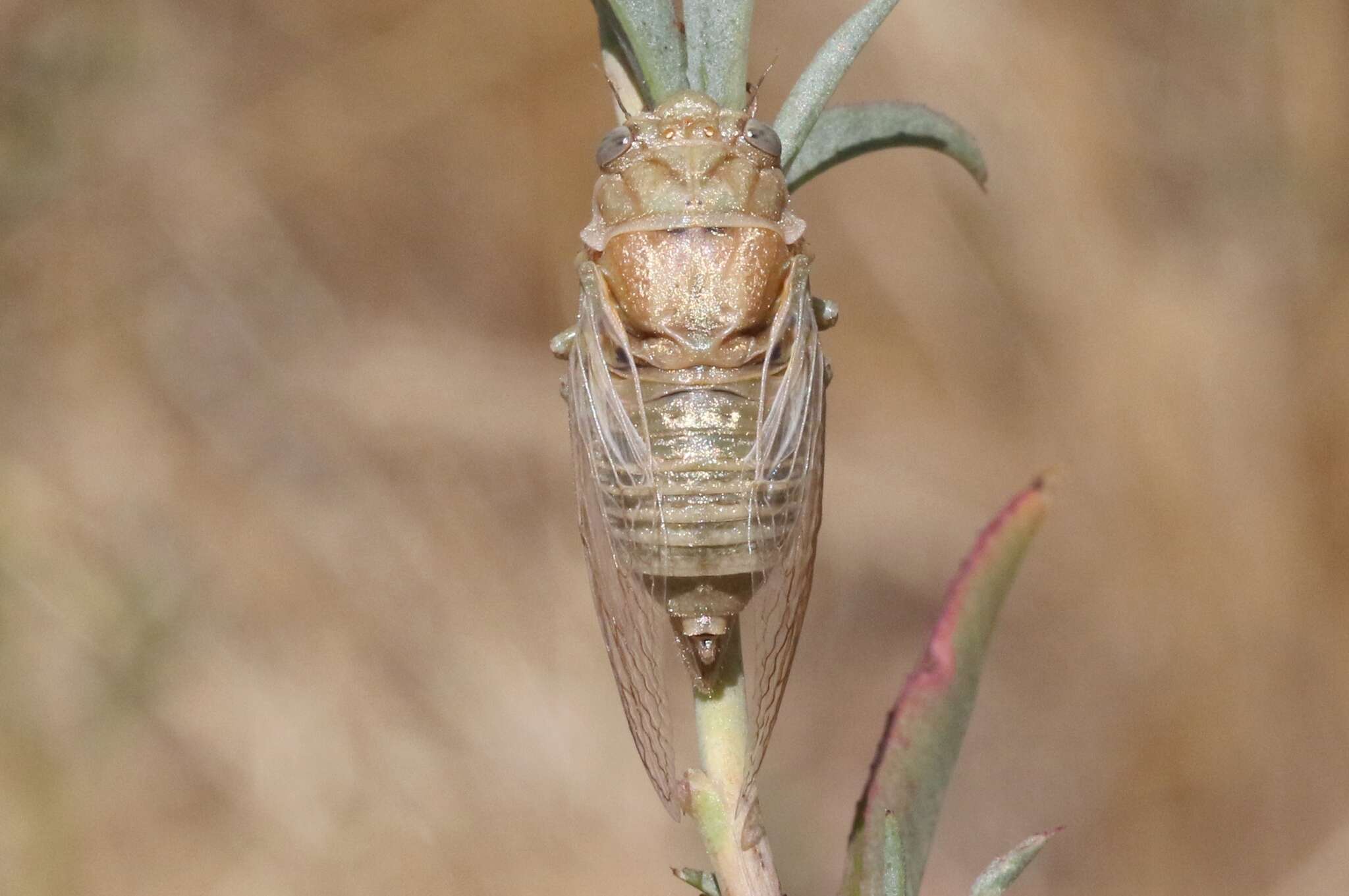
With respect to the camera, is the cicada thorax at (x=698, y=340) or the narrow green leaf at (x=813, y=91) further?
the cicada thorax at (x=698, y=340)

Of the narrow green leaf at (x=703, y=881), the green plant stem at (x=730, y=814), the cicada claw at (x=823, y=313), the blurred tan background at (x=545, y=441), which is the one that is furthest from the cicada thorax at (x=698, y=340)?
the blurred tan background at (x=545, y=441)

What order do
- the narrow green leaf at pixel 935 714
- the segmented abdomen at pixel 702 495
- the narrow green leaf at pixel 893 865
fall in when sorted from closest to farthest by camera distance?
1. the narrow green leaf at pixel 893 865
2. the narrow green leaf at pixel 935 714
3. the segmented abdomen at pixel 702 495

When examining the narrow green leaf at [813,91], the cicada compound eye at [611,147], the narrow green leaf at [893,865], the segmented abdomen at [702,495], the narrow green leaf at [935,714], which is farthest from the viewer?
the cicada compound eye at [611,147]

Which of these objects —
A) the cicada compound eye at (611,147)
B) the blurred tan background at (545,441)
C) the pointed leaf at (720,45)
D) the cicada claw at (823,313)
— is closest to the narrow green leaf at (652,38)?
the pointed leaf at (720,45)

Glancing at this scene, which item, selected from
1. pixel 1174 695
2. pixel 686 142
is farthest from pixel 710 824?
pixel 1174 695

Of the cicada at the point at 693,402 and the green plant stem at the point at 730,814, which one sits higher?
the cicada at the point at 693,402

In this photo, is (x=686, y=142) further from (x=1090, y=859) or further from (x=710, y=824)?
(x=1090, y=859)

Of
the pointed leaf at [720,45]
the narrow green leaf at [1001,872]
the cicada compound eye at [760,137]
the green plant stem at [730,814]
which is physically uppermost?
the cicada compound eye at [760,137]

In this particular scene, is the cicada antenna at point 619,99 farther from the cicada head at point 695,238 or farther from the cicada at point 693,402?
the cicada head at point 695,238

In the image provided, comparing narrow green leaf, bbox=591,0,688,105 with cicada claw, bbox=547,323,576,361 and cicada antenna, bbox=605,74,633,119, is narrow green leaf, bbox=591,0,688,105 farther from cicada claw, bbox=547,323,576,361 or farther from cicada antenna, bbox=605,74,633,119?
cicada claw, bbox=547,323,576,361

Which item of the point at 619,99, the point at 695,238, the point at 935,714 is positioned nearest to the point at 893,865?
the point at 935,714
